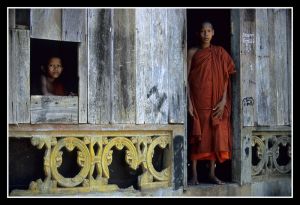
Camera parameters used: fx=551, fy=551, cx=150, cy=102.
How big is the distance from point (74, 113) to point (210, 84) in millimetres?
1883

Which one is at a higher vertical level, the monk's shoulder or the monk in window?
the monk's shoulder

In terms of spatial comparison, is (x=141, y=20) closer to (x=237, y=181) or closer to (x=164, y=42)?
(x=164, y=42)

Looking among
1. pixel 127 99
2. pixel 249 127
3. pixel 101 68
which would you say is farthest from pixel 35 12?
pixel 249 127

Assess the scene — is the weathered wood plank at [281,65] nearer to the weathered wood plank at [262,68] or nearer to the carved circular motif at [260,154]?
the weathered wood plank at [262,68]

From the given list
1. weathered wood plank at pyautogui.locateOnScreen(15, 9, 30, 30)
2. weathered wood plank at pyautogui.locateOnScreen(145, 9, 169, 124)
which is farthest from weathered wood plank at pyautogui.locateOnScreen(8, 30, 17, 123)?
weathered wood plank at pyautogui.locateOnScreen(145, 9, 169, 124)

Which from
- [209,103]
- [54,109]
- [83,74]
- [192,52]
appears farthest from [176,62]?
[54,109]

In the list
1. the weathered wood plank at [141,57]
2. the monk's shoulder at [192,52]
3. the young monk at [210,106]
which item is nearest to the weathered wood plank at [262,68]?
the young monk at [210,106]

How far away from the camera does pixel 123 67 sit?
590cm

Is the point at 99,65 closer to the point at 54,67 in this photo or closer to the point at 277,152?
the point at 54,67

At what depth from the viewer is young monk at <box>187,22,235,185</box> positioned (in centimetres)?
664

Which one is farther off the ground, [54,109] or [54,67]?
[54,67]

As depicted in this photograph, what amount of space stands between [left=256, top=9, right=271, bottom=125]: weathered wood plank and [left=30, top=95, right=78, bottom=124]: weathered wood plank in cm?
241

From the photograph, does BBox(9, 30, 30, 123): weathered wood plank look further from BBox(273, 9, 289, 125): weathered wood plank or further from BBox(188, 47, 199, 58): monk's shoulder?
BBox(273, 9, 289, 125): weathered wood plank

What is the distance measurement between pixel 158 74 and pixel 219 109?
3.35 feet
